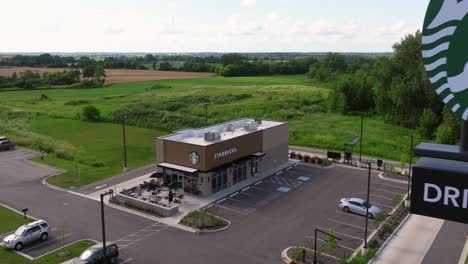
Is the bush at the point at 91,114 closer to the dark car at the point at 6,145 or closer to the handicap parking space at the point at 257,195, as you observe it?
the dark car at the point at 6,145

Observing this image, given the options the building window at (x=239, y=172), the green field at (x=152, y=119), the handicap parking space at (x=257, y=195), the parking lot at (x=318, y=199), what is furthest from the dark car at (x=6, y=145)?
the parking lot at (x=318, y=199)

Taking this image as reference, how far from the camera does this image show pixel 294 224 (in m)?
29.1

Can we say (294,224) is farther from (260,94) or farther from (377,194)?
(260,94)

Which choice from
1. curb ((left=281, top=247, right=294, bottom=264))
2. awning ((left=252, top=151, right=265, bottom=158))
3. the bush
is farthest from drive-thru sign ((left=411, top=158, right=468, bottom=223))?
the bush

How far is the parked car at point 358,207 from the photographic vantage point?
30.4 metres

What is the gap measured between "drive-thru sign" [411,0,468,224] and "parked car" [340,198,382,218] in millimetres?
23434

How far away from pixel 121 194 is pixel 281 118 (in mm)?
47027

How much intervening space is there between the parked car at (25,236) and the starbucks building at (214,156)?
12.3 metres

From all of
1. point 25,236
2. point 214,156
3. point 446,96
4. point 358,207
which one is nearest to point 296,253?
point 358,207

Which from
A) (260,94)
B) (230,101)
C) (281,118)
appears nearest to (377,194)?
(281,118)

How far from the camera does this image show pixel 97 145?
181 feet

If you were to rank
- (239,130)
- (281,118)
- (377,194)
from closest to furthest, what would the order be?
(377,194) < (239,130) < (281,118)

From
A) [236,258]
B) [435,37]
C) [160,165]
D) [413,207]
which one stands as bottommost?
[236,258]

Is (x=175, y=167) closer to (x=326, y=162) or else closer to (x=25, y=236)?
(x=25, y=236)
